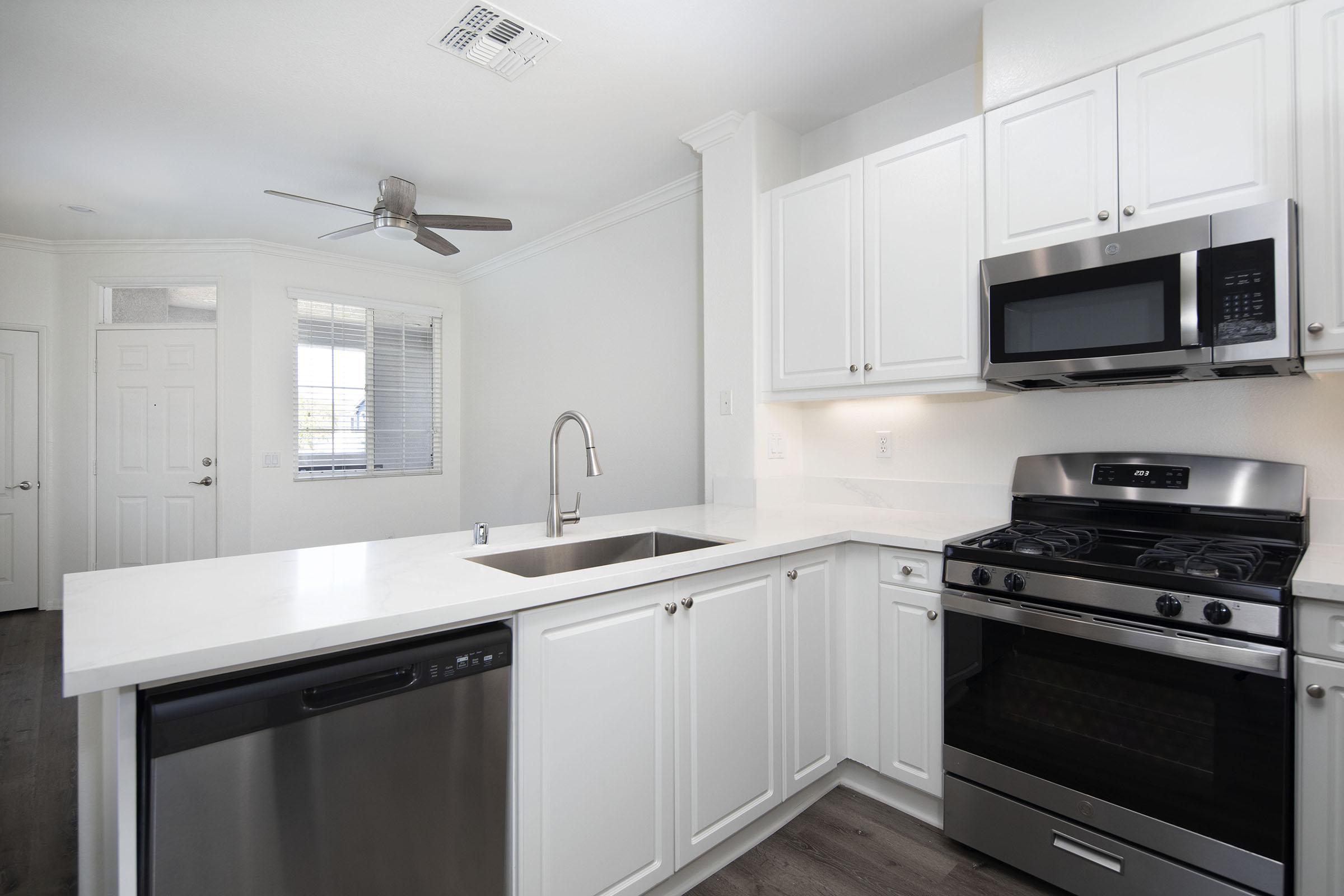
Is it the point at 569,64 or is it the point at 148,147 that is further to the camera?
the point at 148,147

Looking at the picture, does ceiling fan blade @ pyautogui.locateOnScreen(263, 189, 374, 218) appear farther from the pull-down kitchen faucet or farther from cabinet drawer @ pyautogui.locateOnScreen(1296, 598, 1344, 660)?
cabinet drawer @ pyautogui.locateOnScreen(1296, 598, 1344, 660)

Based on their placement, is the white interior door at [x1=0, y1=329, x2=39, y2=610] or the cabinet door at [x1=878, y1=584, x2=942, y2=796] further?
the white interior door at [x1=0, y1=329, x2=39, y2=610]

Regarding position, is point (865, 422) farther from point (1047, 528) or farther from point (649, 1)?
point (649, 1)

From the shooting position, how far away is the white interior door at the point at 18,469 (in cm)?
450

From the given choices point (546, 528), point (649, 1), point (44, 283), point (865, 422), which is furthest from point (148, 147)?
point (865, 422)

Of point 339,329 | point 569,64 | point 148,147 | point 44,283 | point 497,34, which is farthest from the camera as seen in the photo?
point 339,329

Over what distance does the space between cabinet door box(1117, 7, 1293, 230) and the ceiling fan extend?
106 inches

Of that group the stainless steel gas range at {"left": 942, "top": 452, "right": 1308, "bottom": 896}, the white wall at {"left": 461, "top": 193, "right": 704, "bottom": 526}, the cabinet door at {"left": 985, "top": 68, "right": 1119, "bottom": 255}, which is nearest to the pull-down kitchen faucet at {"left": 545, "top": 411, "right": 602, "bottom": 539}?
the white wall at {"left": 461, "top": 193, "right": 704, "bottom": 526}

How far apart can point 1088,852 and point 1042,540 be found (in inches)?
31.1

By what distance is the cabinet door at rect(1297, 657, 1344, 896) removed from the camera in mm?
1323

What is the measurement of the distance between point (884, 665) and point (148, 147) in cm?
408

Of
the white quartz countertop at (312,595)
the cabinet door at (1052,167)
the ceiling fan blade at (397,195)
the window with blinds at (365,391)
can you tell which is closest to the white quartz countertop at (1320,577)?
the white quartz countertop at (312,595)

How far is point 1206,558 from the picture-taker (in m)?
1.59

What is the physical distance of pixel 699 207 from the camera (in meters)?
3.46
